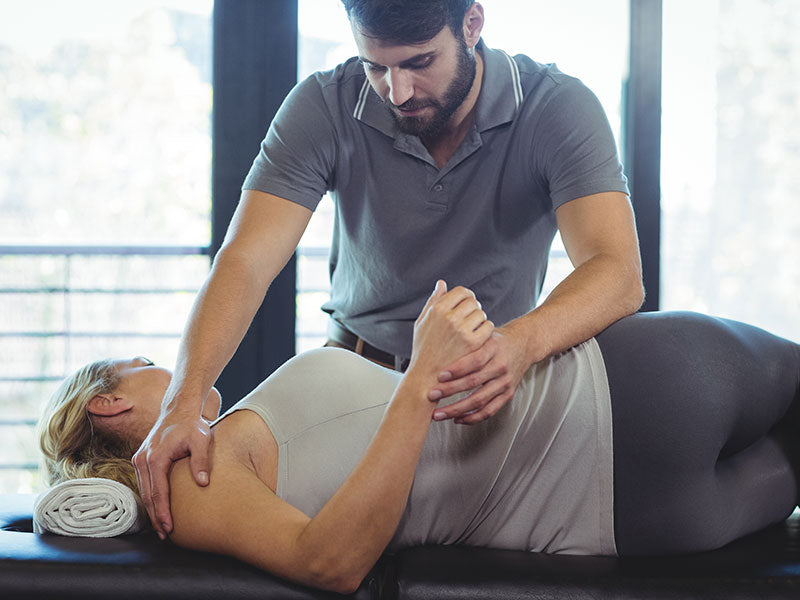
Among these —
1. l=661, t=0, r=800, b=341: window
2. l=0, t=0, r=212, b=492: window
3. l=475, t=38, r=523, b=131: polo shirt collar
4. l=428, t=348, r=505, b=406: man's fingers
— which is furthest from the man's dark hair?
l=661, t=0, r=800, b=341: window

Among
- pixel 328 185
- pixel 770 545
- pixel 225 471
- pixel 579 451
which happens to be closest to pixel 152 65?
pixel 328 185

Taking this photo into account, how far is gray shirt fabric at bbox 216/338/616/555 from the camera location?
111cm

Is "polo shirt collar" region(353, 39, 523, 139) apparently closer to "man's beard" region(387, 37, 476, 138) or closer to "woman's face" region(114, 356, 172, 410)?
"man's beard" region(387, 37, 476, 138)

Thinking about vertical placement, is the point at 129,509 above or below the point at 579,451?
below

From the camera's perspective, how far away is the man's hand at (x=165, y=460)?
1.08 m

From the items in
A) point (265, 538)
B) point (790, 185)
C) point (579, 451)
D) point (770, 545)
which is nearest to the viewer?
point (265, 538)

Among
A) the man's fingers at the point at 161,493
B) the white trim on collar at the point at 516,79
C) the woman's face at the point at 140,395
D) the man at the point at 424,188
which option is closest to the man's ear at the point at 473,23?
the man at the point at 424,188

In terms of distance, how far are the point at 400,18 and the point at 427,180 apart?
0.38m

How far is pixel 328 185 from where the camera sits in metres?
1.80

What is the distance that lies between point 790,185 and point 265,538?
2.38 metres

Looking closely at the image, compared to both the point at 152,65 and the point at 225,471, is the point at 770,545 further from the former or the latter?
the point at 152,65

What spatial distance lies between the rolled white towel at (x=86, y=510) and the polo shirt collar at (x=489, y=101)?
965 millimetres

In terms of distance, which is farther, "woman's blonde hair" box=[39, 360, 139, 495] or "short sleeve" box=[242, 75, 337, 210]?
"short sleeve" box=[242, 75, 337, 210]

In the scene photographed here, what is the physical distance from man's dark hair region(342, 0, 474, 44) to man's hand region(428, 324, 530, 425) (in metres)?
0.71
